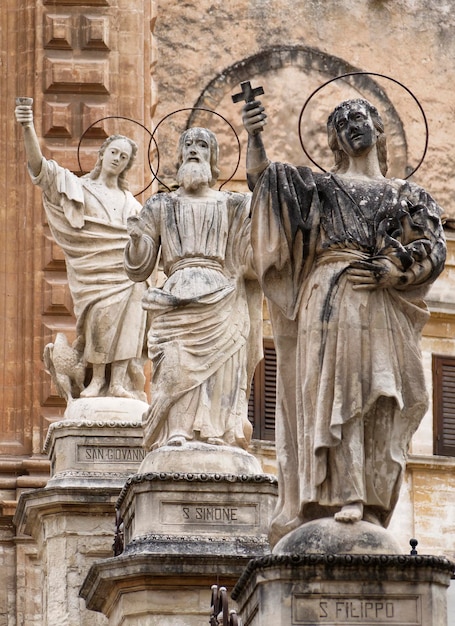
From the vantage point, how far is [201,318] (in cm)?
1566

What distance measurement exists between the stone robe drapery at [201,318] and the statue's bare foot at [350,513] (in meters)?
4.42

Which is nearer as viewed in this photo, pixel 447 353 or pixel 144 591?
pixel 144 591

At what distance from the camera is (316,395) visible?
11.2 metres

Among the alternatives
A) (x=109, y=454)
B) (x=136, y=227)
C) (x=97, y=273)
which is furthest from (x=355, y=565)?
(x=97, y=273)

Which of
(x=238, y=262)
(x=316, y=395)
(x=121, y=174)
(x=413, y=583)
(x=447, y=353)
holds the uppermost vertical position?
(x=447, y=353)

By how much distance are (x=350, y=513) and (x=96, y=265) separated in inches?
307

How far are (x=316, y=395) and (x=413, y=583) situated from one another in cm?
99

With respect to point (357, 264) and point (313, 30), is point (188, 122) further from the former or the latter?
point (357, 264)

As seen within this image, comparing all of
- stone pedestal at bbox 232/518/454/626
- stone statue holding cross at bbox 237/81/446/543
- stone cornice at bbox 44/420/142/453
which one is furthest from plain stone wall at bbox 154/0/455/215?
stone pedestal at bbox 232/518/454/626

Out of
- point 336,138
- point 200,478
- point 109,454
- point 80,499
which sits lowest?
point 200,478

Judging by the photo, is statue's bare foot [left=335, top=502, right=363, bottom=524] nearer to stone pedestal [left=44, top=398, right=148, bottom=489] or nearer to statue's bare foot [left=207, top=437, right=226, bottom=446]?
statue's bare foot [left=207, top=437, right=226, bottom=446]

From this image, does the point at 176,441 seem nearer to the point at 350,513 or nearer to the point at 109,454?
the point at 109,454

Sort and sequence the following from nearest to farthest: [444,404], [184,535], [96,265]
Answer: [184,535], [96,265], [444,404]

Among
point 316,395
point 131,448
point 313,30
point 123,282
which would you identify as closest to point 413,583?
point 316,395
